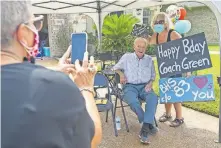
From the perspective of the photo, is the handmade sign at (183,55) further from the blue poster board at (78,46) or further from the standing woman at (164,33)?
the blue poster board at (78,46)

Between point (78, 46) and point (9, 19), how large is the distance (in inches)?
20.5

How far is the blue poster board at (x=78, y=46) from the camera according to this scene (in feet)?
4.31

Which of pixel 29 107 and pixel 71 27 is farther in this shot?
pixel 71 27

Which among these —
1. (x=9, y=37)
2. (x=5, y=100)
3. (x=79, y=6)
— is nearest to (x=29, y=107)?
(x=5, y=100)

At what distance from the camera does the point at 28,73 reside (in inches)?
31.4

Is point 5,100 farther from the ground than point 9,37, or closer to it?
closer to it

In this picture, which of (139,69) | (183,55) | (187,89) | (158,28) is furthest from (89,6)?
(187,89)

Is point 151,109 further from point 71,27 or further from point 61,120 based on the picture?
point 71,27

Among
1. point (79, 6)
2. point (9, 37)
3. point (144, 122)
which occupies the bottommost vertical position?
point (144, 122)

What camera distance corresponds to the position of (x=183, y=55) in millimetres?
4012

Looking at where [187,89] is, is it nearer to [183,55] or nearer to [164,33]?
[183,55]

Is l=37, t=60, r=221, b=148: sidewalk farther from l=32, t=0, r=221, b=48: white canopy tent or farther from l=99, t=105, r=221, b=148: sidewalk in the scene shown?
l=32, t=0, r=221, b=48: white canopy tent

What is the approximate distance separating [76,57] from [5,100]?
0.59 metres

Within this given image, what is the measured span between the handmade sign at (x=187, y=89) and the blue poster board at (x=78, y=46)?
2.88 meters
